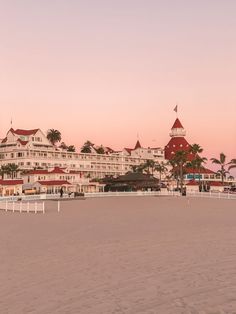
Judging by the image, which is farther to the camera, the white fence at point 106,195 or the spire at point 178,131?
the spire at point 178,131

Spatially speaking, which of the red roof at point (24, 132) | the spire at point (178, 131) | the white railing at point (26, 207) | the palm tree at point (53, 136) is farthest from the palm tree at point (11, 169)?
the spire at point (178, 131)

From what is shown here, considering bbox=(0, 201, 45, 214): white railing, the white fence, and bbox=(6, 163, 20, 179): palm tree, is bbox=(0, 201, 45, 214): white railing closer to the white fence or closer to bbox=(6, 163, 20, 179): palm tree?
the white fence

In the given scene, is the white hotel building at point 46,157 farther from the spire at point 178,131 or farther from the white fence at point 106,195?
the white fence at point 106,195

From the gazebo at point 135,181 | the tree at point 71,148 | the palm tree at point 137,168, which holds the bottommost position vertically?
the gazebo at point 135,181

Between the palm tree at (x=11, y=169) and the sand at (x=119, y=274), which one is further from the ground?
the palm tree at (x=11, y=169)

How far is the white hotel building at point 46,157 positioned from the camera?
429ft

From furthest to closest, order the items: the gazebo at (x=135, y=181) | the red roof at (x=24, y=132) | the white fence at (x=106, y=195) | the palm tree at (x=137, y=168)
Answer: the palm tree at (x=137, y=168), the red roof at (x=24, y=132), the gazebo at (x=135, y=181), the white fence at (x=106, y=195)

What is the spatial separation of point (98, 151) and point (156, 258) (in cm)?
15850

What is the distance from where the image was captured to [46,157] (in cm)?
13512

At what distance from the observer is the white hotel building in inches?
5148

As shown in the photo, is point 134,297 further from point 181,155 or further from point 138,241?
point 181,155

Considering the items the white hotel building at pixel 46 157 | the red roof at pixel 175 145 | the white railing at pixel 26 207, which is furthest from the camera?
the red roof at pixel 175 145

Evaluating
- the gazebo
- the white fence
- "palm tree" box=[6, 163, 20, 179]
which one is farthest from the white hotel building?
the white fence

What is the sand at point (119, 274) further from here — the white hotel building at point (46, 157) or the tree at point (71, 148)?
the tree at point (71, 148)
